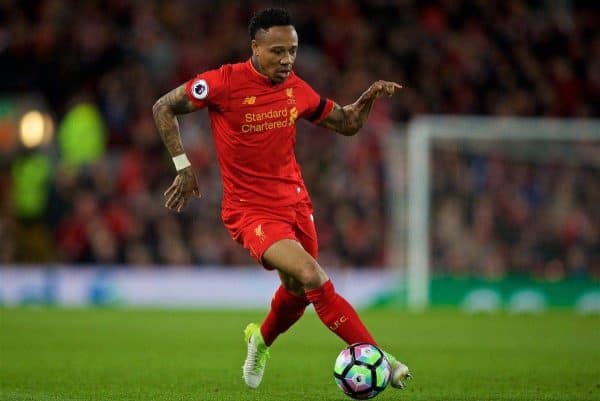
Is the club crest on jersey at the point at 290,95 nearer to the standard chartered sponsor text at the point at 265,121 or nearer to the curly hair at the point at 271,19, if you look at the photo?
the standard chartered sponsor text at the point at 265,121

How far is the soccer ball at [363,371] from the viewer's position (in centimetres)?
677

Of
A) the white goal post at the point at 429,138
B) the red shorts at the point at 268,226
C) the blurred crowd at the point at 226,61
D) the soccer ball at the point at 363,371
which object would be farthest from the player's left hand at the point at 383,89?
the blurred crowd at the point at 226,61

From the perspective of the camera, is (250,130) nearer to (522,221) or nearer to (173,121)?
(173,121)

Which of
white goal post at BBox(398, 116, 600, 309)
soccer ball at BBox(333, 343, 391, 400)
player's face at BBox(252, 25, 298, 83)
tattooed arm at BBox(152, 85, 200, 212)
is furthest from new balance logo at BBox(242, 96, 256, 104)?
white goal post at BBox(398, 116, 600, 309)

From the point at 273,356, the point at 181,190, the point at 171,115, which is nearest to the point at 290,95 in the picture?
the point at 171,115

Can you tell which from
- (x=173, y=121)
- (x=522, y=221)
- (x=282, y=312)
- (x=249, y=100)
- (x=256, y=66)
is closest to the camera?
(x=173, y=121)

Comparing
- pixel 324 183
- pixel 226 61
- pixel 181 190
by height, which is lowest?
pixel 181 190

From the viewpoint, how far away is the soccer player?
7434 millimetres

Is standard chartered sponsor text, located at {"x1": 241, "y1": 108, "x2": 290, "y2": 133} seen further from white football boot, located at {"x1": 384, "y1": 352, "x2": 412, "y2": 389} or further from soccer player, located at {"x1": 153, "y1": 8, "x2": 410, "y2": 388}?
white football boot, located at {"x1": 384, "y1": 352, "x2": 412, "y2": 389}

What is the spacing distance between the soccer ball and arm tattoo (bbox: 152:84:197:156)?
1709 mm

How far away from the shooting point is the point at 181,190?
7266mm

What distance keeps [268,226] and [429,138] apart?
11.0 meters

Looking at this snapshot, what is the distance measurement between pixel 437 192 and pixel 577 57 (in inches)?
200

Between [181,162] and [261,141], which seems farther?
[261,141]
